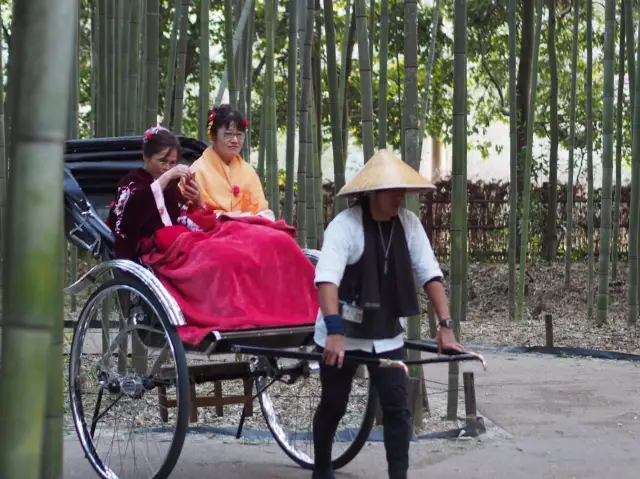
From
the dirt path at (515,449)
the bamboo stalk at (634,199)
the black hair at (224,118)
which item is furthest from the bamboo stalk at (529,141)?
the black hair at (224,118)

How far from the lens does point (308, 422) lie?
4336mm

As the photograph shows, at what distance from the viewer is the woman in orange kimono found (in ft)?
13.8

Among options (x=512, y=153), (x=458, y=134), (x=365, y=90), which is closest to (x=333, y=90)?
(x=365, y=90)

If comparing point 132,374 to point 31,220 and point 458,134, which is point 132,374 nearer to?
point 458,134

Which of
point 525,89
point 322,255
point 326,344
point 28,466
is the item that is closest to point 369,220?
point 322,255

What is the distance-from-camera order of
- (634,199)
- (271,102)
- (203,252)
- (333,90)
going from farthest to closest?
(634,199) < (271,102) < (333,90) < (203,252)

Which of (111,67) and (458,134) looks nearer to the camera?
(458,134)

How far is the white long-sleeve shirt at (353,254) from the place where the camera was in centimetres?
338

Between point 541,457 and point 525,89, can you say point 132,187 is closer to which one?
point 541,457

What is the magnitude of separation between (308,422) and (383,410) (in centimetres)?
92

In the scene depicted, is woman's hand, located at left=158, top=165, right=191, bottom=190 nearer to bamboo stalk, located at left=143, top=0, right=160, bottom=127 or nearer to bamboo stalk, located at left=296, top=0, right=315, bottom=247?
bamboo stalk, located at left=143, top=0, right=160, bottom=127

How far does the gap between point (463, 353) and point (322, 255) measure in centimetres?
52

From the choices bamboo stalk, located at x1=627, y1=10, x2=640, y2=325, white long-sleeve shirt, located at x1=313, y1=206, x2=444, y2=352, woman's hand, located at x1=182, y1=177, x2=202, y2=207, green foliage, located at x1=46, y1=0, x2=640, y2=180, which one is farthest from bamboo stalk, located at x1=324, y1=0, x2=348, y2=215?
green foliage, located at x1=46, y1=0, x2=640, y2=180

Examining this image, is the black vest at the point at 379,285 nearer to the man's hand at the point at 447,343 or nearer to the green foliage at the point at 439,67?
the man's hand at the point at 447,343
